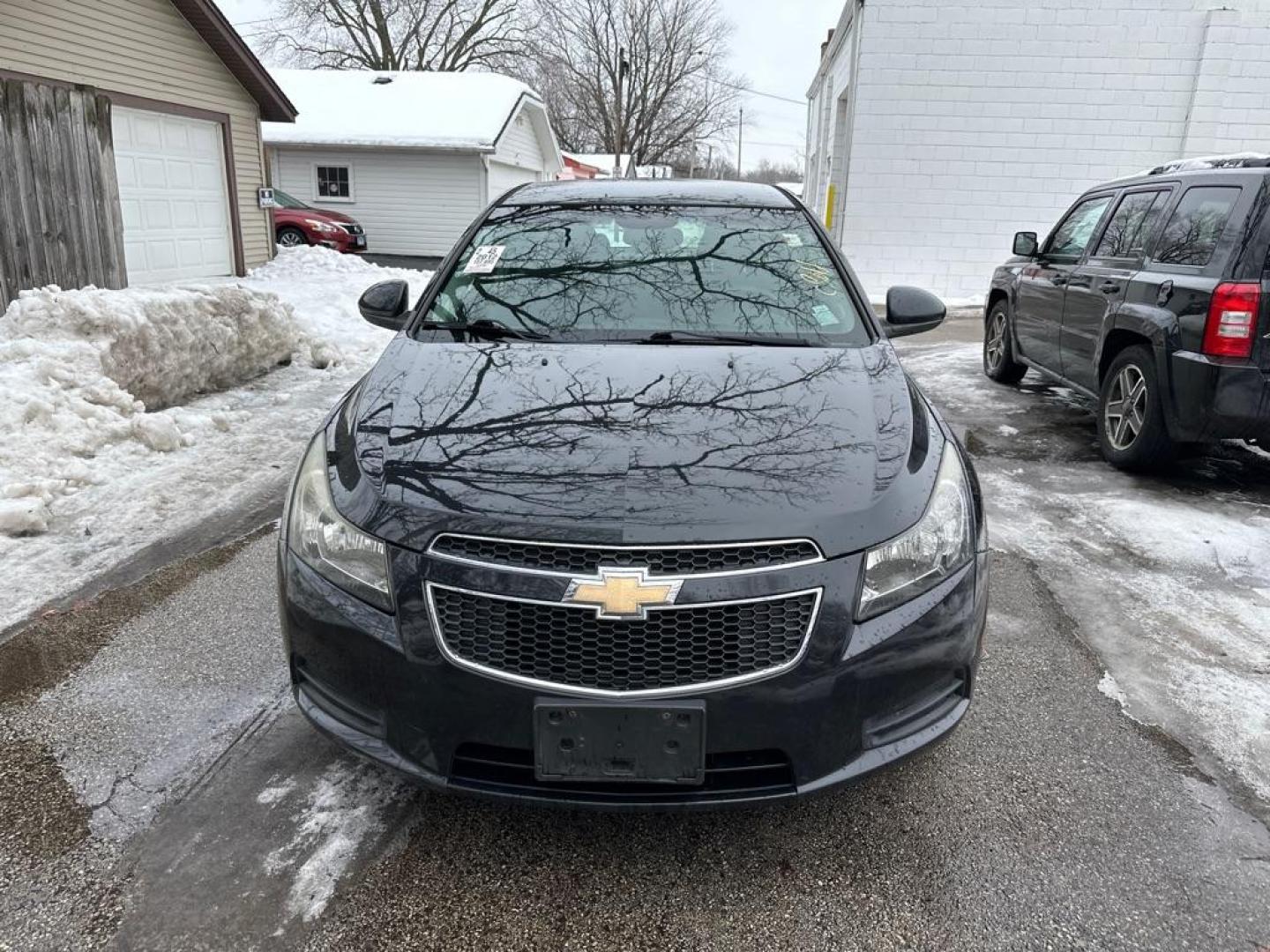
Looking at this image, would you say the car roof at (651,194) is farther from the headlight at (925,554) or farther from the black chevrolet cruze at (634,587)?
the headlight at (925,554)

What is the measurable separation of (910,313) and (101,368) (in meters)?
5.39

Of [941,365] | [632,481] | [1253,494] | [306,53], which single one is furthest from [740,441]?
[306,53]

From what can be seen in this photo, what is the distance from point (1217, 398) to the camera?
477 centimetres

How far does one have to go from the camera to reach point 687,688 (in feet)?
6.61

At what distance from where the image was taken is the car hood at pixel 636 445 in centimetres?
209

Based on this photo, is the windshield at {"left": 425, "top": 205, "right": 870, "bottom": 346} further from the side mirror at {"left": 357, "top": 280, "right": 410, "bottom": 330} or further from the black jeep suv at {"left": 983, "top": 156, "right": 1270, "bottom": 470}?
the black jeep suv at {"left": 983, "top": 156, "right": 1270, "bottom": 470}

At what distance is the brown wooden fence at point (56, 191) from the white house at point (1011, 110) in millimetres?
11058

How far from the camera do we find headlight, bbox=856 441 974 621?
2115mm

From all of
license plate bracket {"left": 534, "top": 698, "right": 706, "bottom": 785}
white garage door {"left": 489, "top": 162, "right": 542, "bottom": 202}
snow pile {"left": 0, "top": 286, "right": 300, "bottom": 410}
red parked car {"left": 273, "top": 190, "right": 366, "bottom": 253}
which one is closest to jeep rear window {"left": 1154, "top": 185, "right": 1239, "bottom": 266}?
license plate bracket {"left": 534, "top": 698, "right": 706, "bottom": 785}

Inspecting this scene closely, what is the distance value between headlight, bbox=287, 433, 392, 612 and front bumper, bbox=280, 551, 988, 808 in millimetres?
38

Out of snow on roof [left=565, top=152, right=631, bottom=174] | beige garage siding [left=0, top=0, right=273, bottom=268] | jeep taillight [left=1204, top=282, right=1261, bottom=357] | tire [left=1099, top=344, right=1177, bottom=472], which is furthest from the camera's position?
snow on roof [left=565, top=152, right=631, bottom=174]

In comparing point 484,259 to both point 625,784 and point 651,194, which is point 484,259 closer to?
point 651,194

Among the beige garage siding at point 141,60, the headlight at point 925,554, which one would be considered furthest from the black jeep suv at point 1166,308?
the beige garage siding at point 141,60

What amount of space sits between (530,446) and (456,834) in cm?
106
